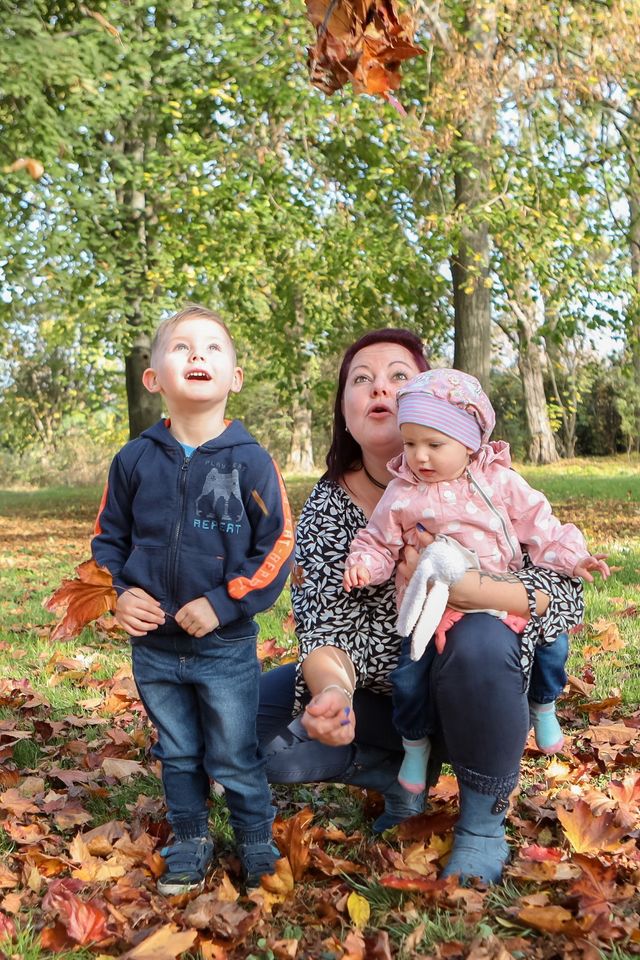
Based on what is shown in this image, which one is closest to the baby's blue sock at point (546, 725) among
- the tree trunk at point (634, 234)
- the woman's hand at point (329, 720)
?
the woman's hand at point (329, 720)

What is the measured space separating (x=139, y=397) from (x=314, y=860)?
1260 centimetres

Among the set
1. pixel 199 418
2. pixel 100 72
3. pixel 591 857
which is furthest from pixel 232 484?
pixel 100 72

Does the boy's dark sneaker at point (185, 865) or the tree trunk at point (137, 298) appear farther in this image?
the tree trunk at point (137, 298)

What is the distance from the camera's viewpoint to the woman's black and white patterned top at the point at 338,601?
110 inches

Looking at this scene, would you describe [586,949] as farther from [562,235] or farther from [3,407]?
[3,407]

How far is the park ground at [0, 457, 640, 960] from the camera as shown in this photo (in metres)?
2.28

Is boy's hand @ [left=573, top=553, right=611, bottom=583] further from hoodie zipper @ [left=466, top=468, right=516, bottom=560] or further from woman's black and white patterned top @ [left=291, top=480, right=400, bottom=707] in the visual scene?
woman's black and white patterned top @ [left=291, top=480, right=400, bottom=707]

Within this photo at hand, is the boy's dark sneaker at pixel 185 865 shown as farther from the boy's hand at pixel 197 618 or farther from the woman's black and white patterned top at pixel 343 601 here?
the boy's hand at pixel 197 618

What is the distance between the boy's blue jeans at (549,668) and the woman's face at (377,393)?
0.72 meters

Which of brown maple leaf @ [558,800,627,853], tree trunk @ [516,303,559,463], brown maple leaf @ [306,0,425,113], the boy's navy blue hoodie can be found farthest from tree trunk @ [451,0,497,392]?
tree trunk @ [516,303,559,463]

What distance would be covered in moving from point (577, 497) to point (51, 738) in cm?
1224

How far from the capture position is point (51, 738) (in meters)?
3.94

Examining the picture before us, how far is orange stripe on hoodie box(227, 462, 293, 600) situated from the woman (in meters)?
0.27

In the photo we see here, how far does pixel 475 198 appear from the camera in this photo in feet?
35.3
